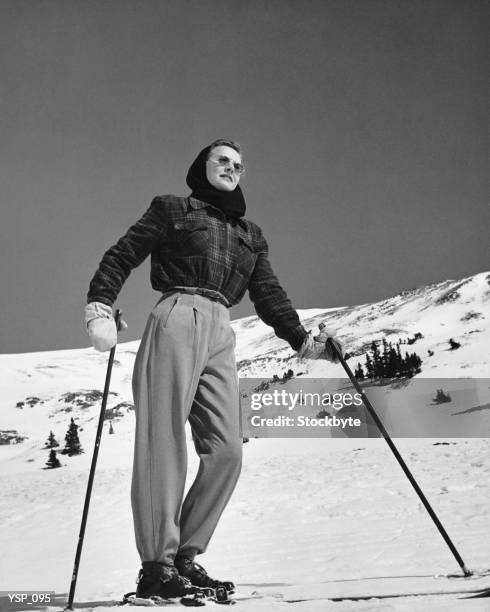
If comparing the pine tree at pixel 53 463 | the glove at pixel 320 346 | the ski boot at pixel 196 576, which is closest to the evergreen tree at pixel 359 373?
the pine tree at pixel 53 463

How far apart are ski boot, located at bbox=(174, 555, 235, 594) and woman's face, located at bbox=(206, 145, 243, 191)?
5.35 feet

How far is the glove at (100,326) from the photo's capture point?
2.40 metres

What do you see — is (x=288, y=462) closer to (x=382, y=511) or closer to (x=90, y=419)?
(x=382, y=511)

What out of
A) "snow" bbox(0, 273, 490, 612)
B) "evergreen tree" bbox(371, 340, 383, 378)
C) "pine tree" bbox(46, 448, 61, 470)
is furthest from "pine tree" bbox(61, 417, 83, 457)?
"evergreen tree" bbox(371, 340, 383, 378)

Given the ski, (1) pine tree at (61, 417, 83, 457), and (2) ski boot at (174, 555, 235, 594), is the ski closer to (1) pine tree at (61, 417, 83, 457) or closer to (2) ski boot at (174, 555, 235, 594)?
(2) ski boot at (174, 555, 235, 594)

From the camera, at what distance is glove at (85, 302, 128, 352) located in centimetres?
240

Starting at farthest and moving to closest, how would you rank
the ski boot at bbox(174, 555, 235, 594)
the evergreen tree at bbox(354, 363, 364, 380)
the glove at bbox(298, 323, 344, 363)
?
1. the evergreen tree at bbox(354, 363, 364, 380)
2. the glove at bbox(298, 323, 344, 363)
3. the ski boot at bbox(174, 555, 235, 594)

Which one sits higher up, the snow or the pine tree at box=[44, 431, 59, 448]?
the snow

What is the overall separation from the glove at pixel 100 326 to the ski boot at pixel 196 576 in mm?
896

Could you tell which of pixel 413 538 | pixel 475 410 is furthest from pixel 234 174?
pixel 475 410

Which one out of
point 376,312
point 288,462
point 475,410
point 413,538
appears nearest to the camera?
point 413,538

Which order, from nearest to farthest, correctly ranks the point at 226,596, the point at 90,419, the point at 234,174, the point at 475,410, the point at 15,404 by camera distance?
1. the point at 226,596
2. the point at 234,174
3. the point at 475,410
4. the point at 90,419
5. the point at 15,404

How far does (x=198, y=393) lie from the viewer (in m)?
2.46

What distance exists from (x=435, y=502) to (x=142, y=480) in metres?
2.95
